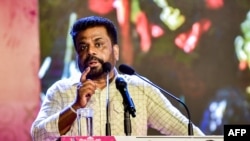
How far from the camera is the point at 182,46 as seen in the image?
11.2ft

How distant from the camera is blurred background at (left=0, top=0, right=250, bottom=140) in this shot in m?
3.34

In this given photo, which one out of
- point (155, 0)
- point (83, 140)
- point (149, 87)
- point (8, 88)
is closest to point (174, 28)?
point (155, 0)

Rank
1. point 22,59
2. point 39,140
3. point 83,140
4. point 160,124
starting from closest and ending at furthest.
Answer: point 83,140 → point 39,140 → point 160,124 → point 22,59

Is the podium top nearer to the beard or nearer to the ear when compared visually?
the beard

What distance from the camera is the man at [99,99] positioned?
291 cm

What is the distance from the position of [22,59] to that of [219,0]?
3.78 feet

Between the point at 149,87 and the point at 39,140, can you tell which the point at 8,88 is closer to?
the point at 39,140

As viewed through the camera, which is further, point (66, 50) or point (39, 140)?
point (66, 50)

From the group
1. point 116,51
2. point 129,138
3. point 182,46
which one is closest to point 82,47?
point 116,51

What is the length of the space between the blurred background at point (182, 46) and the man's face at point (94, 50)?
0.38 feet

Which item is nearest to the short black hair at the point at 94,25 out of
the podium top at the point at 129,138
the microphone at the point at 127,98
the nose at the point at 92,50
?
the nose at the point at 92,50

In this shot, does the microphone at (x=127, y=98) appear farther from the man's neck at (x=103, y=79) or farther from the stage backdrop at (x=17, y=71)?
the stage backdrop at (x=17, y=71)

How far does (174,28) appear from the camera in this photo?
3420mm

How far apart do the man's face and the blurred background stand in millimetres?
116
